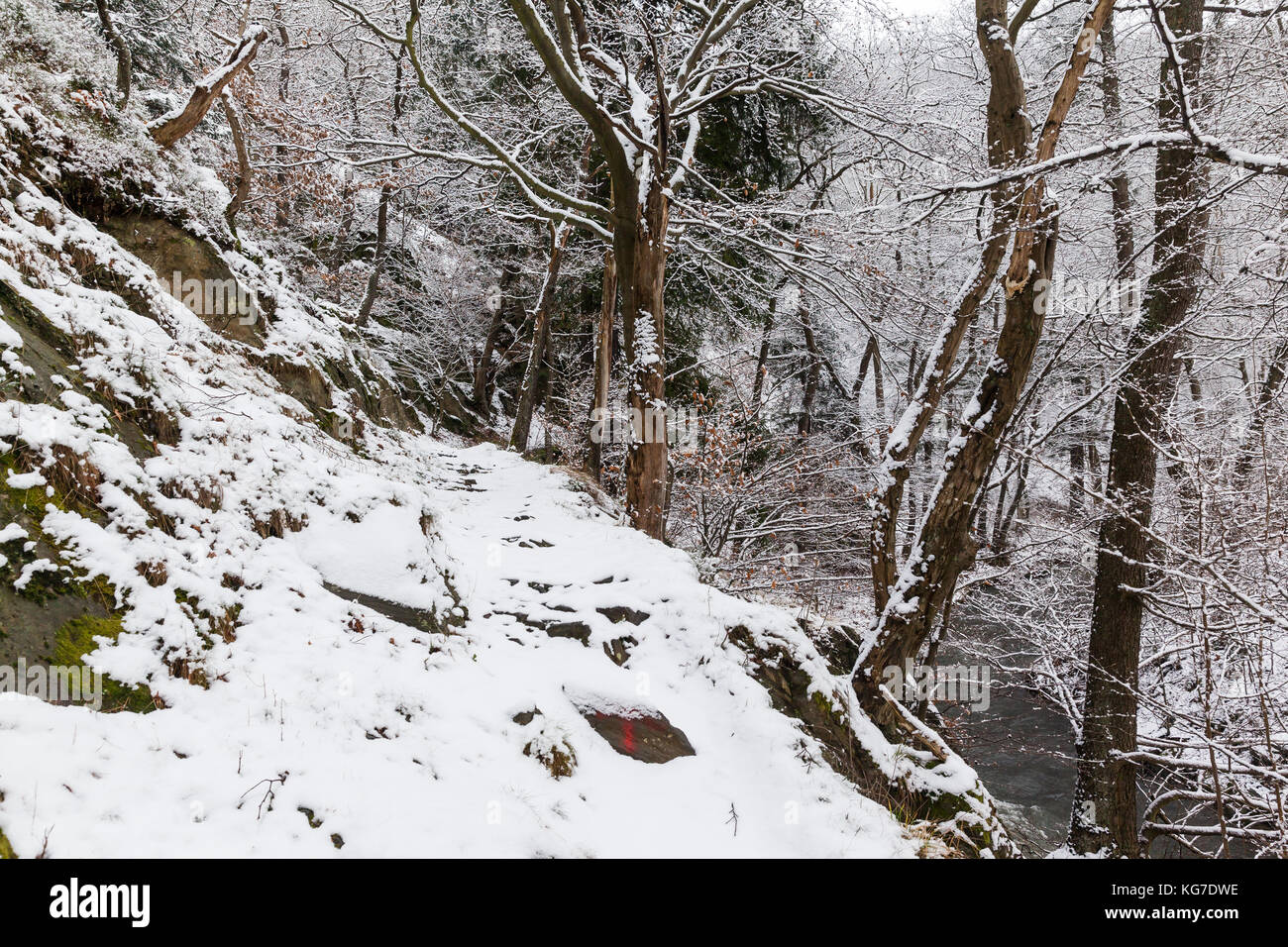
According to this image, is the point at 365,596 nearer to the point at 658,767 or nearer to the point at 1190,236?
the point at 658,767

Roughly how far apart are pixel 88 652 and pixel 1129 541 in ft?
24.0

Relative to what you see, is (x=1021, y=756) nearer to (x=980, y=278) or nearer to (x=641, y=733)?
(x=980, y=278)

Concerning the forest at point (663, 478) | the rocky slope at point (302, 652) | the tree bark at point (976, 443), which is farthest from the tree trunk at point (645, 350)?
the tree bark at point (976, 443)

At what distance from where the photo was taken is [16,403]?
3.12 metres

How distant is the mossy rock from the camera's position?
2.55 m

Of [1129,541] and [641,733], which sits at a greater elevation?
[1129,541]

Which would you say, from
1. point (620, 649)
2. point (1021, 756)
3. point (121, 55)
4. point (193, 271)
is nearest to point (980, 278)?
point (620, 649)

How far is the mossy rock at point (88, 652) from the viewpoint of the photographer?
255 cm

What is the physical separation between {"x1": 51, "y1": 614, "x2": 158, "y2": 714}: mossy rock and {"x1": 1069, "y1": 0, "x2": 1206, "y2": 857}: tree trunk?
6.44m

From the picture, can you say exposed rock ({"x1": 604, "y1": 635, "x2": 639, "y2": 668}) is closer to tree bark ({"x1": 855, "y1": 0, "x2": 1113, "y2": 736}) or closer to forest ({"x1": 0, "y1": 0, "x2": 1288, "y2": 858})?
forest ({"x1": 0, "y1": 0, "x2": 1288, "y2": 858})

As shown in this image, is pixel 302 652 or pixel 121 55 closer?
pixel 302 652

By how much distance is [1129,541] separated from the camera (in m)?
5.80
